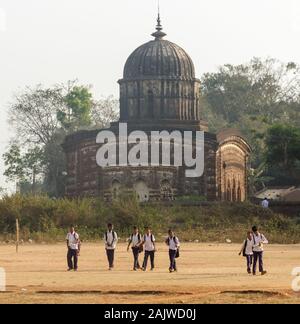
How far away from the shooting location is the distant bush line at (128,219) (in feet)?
168

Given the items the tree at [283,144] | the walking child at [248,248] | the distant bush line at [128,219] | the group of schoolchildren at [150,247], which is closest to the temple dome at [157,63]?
the tree at [283,144]

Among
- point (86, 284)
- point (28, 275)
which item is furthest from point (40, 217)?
point (86, 284)

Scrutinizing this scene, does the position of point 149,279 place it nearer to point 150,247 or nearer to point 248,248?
point 150,247

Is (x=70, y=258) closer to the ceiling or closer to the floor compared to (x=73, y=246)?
closer to the floor

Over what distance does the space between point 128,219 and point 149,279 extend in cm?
2267

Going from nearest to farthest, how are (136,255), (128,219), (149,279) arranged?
(149,279)
(136,255)
(128,219)

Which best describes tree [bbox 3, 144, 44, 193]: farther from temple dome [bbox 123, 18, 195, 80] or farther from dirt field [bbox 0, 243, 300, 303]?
dirt field [bbox 0, 243, 300, 303]

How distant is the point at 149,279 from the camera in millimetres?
30016

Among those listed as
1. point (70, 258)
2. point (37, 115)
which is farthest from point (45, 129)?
point (70, 258)

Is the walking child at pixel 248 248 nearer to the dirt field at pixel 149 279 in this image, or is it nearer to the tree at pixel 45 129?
the dirt field at pixel 149 279

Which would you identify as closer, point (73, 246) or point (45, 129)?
point (73, 246)

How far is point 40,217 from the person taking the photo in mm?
53625
